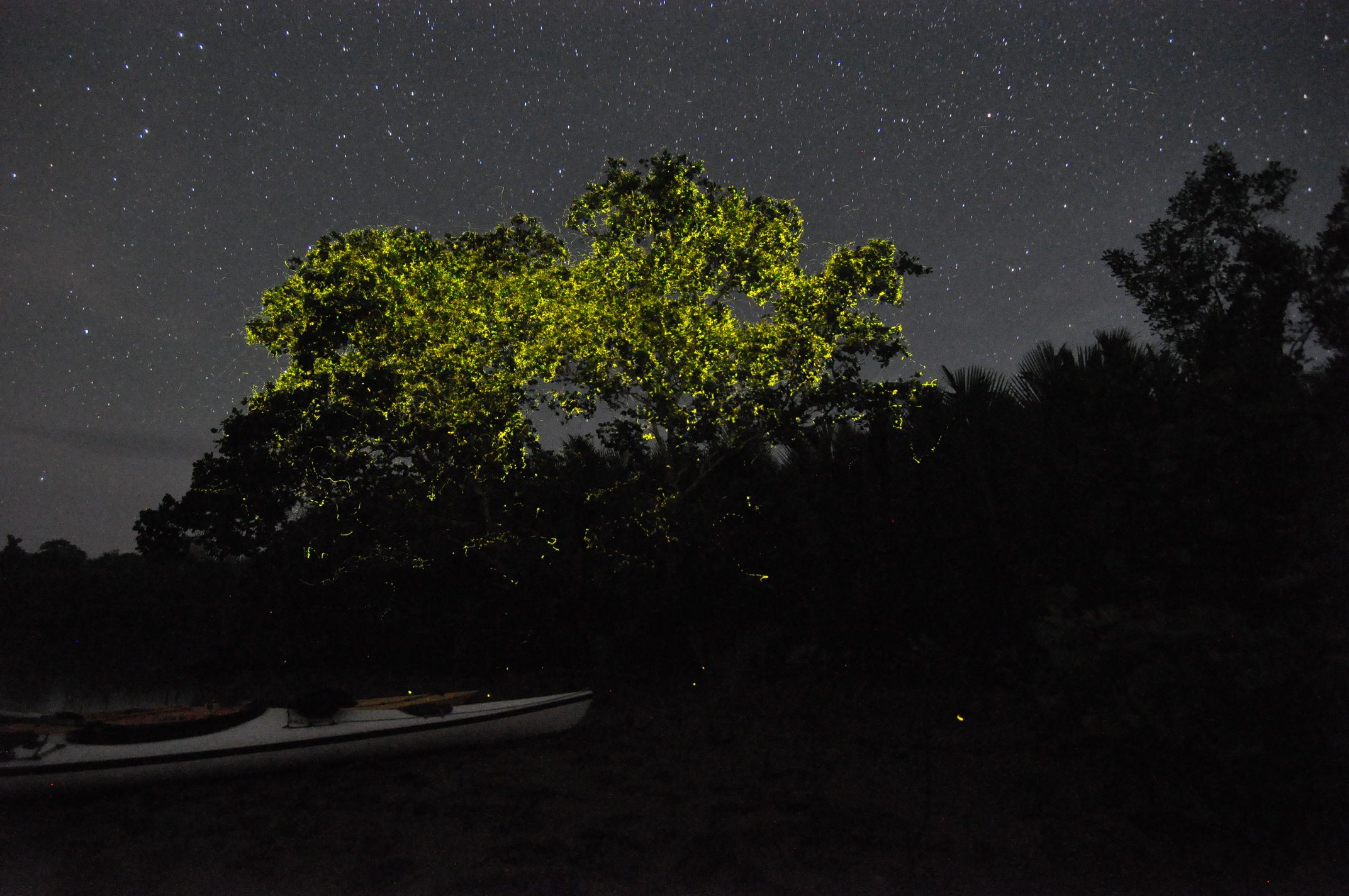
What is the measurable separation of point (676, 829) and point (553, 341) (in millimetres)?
7422

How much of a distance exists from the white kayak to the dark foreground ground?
243 millimetres

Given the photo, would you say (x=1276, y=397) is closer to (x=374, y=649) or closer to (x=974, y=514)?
(x=974, y=514)

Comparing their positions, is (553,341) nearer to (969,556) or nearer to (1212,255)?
(969,556)

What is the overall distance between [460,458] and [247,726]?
20.1ft

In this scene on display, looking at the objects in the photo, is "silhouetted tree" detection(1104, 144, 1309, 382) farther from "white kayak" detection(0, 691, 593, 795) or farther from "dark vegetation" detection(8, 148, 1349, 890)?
"white kayak" detection(0, 691, 593, 795)

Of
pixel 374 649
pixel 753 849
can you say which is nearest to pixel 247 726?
pixel 753 849

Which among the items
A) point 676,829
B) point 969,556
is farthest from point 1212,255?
point 676,829

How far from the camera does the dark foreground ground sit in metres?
5.41

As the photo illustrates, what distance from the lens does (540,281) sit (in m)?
12.1

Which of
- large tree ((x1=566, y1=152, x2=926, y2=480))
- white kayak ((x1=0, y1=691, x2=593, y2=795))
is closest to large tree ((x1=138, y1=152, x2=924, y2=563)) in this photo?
large tree ((x1=566, y1=152, x2=926, y2=480))

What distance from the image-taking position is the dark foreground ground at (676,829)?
5.41 m

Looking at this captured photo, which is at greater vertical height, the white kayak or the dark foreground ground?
the white kayak

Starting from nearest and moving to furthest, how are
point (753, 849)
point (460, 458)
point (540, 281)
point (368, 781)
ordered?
1. point (753, 849)
2. point (368, 781)
3. point (540, 281)
4. point (460, 458)

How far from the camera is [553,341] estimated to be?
39.0 ft
